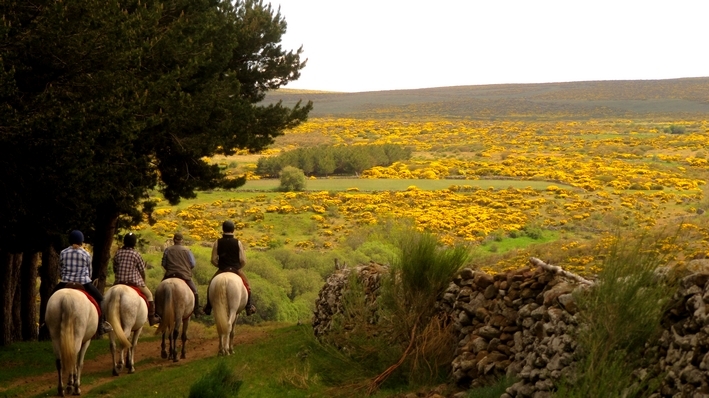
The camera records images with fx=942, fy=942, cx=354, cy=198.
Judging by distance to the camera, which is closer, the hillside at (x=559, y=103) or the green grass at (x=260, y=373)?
the green grass at (x=260, y=373)

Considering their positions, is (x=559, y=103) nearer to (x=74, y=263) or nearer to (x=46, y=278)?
(x=46, y=278)

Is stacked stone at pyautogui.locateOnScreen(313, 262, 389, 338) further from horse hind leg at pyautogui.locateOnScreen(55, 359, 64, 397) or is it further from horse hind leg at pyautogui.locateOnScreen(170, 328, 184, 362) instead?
horse hind leg at pyautogui.locateOnScreen(55, 359, 64, 397)

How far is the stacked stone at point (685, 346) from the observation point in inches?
346

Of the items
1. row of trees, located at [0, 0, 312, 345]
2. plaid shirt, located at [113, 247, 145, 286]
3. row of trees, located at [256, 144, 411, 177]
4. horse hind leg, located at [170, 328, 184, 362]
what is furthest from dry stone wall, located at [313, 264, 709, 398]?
row of trees, located at [256, 144, 411, 177]

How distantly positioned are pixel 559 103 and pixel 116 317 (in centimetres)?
16442

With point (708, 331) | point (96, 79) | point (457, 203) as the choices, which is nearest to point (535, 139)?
point (457, 203)

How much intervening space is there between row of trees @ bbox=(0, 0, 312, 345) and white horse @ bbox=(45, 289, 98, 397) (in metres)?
2.82

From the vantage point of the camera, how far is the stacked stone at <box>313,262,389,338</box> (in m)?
17.3

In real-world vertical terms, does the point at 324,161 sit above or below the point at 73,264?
below

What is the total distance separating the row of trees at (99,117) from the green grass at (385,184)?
46.5 meters

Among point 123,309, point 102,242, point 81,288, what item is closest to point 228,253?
point 123,309

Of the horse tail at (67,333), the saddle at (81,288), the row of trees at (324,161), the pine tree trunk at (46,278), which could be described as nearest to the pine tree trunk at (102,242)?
the pine tree trunk at (46,278)

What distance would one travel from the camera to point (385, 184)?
79.6 meters

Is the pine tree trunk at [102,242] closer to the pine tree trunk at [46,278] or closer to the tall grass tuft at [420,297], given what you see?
the pine tree trunk at [46,278]
